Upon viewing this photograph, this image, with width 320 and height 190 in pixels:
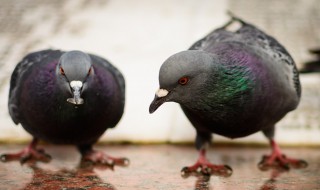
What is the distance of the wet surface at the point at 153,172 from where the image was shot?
4.64 meters

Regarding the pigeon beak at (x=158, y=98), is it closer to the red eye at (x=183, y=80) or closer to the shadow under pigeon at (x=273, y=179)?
the red eye at (x=183, y=80)

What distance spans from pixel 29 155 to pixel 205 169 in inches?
62.6

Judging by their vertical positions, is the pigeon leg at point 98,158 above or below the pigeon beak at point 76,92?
below

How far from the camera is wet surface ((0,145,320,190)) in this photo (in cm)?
464

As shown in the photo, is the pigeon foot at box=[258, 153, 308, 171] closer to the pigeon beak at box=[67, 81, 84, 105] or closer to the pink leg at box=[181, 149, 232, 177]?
the pink leg at box=[181, 149, 232, 177]

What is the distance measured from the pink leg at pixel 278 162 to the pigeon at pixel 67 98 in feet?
4.29

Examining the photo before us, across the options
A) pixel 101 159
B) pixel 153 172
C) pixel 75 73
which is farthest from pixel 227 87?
pixel 101 159

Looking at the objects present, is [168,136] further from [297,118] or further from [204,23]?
[204,23]

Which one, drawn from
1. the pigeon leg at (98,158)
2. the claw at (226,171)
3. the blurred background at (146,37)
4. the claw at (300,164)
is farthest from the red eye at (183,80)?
the blurred background at (146,37)

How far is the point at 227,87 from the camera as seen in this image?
4.62 m

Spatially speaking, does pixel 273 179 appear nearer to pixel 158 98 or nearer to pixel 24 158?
pixel 158 98

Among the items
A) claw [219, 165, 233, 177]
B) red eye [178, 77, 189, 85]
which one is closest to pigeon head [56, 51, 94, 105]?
red eye [178, 77, 189, 85]

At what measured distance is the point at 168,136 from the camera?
20.6ft

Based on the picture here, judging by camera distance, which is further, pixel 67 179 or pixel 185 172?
pixel 185 172
